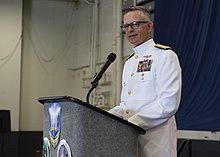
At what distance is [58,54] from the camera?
7445 mm

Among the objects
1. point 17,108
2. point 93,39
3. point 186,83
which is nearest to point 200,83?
point 186,83

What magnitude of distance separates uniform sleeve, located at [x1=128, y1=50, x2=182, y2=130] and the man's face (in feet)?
0.52

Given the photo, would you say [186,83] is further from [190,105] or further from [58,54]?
[58,54]

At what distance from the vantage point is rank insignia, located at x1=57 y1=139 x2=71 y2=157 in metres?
1.36

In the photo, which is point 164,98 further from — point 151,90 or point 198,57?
point 198,57

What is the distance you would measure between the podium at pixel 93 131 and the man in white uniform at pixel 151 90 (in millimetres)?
100

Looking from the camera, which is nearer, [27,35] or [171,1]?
[171,1]

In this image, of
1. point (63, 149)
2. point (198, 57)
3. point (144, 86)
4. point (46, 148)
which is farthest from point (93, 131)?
point (198, 57)

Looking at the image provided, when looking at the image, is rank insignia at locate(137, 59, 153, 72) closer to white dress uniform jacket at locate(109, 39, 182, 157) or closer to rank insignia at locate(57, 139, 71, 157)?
white dress uniform jacket at locate(109, 39, 182, 157)

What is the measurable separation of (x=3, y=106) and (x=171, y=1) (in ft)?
13.1

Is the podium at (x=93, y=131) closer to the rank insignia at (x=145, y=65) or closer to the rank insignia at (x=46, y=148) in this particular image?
the rank insignia at (x=46, y=148)

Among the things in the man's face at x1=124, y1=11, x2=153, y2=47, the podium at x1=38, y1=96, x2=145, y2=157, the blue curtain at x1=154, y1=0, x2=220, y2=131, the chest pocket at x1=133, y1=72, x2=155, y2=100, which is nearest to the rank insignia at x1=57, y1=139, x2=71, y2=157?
the podium at x1=38, y1=96, x2=145, y2=157

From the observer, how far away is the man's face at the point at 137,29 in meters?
1.63

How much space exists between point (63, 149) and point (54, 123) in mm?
121
